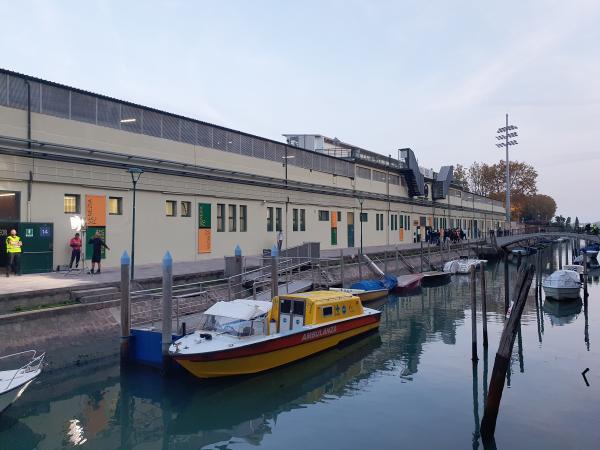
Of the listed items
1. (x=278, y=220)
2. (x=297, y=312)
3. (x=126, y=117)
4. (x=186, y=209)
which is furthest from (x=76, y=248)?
(x=278, y=220)

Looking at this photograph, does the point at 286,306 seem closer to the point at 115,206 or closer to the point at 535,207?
the point at 115,206

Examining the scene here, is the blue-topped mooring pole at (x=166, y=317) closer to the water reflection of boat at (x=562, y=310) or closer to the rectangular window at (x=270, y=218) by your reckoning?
the water reflection of boat at (x=562, y=310)

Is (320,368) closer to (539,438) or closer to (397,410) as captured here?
(397,410)

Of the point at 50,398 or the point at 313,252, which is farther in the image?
the point at 313,252

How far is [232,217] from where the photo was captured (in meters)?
34.1

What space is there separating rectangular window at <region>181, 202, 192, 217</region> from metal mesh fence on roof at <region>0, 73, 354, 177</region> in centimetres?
399

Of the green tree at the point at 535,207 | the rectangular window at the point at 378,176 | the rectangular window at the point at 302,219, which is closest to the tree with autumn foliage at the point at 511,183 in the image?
the green tree at the point at 535,207

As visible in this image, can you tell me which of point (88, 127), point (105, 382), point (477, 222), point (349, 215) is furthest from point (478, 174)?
point (105, 382)

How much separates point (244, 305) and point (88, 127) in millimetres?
14476

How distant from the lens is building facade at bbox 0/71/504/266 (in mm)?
22406

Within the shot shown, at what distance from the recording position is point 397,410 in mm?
13594

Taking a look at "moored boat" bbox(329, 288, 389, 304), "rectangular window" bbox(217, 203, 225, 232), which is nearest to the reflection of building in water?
"moored boat" bbox(329, 288, 389, 304)

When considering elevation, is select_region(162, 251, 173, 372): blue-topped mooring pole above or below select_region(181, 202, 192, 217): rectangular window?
below

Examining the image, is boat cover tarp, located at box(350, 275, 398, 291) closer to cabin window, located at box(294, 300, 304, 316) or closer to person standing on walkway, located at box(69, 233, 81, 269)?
cabin window, located at box(294, 300, 304, 316)
